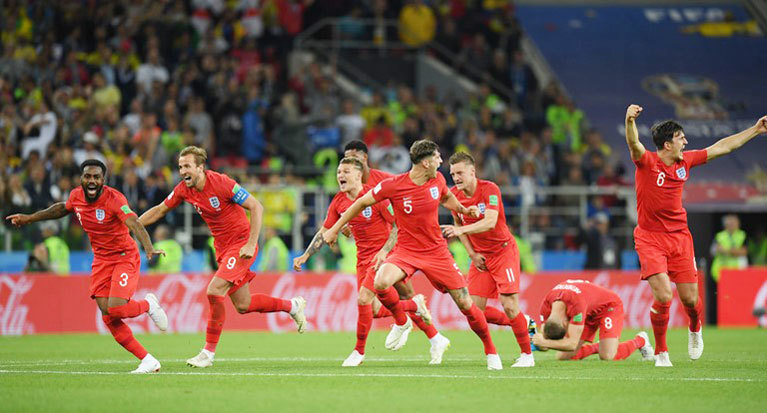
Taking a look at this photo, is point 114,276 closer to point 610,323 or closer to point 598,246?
point 610,323

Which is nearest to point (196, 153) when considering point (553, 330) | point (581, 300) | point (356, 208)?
point (356, 208)

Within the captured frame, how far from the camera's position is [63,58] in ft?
85.2

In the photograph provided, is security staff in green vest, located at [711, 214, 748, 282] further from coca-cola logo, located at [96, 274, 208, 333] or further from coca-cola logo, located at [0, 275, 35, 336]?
coca-cola logo, located at [0, 275, 35, 336]

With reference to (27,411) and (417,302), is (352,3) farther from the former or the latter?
(27,411)

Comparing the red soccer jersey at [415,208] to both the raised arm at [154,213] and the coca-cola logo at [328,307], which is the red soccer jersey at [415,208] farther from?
the coca-cola logo at [328,307]

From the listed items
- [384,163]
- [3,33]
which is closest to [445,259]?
[384,163]

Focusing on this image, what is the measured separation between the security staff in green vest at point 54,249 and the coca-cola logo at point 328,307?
381 cm

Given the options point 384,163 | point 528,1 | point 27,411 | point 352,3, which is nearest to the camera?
point 27,411

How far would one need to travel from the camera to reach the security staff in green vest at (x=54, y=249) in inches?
845

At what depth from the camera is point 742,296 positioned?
23.7m

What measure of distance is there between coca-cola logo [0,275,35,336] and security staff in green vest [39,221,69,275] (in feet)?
2.27

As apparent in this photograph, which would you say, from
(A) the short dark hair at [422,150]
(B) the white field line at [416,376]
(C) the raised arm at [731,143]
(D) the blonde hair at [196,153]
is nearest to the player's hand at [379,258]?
(A) the short dark hair at [422,150]

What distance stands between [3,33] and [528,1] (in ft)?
48.8

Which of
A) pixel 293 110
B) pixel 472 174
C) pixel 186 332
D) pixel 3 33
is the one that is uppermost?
pixel 3 33
